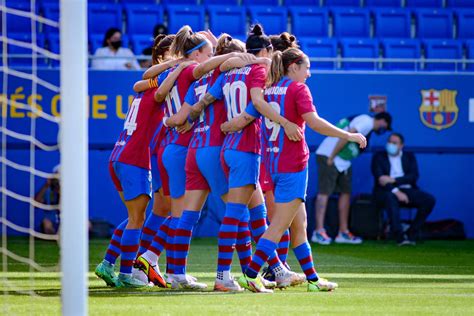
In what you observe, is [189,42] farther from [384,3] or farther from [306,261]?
[384,3]

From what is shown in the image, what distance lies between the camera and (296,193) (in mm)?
7773

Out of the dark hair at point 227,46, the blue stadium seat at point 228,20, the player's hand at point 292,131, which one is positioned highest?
the blue stadium seat at point 228,20

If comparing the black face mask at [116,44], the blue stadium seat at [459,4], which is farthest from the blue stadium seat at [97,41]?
the blue stadium seat at [459,4]

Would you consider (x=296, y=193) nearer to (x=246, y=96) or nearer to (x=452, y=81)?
(x=246, y=96)

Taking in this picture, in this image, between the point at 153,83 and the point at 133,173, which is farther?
the point at 153,83

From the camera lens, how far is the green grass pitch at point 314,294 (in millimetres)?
6637

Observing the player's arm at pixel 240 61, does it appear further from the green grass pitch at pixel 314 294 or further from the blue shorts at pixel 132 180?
the green grass pitch at pixel 314 294

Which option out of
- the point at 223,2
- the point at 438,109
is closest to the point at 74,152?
the point at 438,109

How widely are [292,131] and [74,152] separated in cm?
312

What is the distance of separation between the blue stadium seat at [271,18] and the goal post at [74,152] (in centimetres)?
1238

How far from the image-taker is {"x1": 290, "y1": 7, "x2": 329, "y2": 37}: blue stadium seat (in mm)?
17391

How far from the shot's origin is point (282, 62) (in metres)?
8.01

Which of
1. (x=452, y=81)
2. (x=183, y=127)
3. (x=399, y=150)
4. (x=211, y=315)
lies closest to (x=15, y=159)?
(x=399, y=150)

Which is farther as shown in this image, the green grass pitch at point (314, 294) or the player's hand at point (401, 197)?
the player's hand at point (401, 197)
